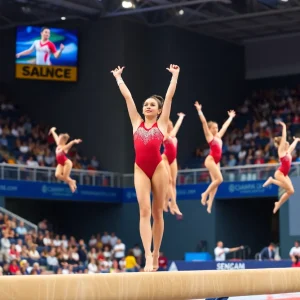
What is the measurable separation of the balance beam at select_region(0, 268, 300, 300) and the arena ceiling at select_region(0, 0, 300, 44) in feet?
65.3

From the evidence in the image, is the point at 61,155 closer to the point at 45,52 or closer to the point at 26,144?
the point at 26,144

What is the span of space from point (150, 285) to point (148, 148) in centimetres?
226

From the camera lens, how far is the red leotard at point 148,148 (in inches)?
290

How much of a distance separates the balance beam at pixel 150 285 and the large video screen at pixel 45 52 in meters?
20.8

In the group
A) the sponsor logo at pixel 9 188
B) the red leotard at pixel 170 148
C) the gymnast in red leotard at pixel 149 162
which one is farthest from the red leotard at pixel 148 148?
the sponsor logo at pixel 9 188

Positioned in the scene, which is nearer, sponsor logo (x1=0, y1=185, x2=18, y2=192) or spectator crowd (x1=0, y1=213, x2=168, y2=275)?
spectator crowd (x1=0, y1=213, x2=168, y2=275)

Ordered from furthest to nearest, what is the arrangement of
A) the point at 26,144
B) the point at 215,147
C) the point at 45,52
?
the point at 45,52 → the point at 26,144 → the point at 215,147

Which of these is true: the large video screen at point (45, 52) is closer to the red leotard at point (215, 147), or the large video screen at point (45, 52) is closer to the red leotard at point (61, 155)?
the red leotard at point (61, 155)

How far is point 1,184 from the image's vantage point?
915 inches

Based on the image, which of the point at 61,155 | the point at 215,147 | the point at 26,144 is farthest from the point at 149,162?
the point at 26,144

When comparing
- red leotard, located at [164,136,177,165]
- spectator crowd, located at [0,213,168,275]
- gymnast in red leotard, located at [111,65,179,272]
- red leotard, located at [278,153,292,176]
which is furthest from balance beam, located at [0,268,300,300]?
spectator crowd, located at [0,213,168,275]

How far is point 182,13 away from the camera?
1092 inches

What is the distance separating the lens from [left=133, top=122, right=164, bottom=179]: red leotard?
7.36 meters

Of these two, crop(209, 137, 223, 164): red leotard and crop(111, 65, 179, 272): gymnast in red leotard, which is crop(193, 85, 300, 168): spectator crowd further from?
crop(111, 65, 179, 272): gymnast in red leotard
